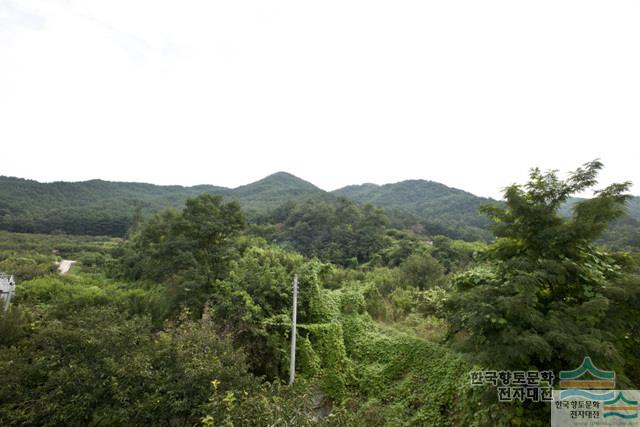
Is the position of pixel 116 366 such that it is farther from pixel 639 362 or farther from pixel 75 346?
pixel 639 362

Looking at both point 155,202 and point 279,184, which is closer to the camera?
point 155,202

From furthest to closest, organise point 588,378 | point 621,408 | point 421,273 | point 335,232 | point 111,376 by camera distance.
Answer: point 335,232 → point 421,273 → point 111,376 → point 621,408 → point 588,378

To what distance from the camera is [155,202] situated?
71.0 m

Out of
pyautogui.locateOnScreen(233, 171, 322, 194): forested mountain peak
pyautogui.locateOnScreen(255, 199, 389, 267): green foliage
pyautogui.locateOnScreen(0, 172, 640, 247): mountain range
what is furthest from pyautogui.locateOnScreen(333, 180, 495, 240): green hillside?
pyautogui.locateOnScreen(233, 171, 322, 194): forested mountain peak

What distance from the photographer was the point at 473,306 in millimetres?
4695

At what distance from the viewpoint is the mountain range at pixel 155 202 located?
52.7 metres

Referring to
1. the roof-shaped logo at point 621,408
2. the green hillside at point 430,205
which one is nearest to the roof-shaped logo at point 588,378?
the roof-shaped logo at point 621,408

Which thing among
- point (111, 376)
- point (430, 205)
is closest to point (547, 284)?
point (111, 376)

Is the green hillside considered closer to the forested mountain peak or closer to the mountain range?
the mountain range

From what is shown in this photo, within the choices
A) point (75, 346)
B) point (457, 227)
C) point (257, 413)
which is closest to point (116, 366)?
point (75, 346)

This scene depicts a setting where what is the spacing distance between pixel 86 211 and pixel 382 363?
64685 millimetres

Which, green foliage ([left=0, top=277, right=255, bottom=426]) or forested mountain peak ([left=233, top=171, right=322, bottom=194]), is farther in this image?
forested mountain peak ([left=233, top=171, right=322, bottom=194])

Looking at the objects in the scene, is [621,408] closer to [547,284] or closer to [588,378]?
[588,378]

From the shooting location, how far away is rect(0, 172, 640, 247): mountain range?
5266cm
